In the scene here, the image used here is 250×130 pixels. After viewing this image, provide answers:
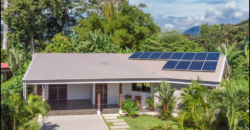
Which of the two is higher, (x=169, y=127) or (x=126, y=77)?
(x=126, y=77)

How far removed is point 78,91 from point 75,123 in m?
6.91

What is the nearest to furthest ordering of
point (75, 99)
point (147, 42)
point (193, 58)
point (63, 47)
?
point (193, 58)
point (75, 99)
point (63, 47)
point (147, 42)

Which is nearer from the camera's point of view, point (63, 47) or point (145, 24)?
point (63, 47)

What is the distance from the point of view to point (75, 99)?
64.6 feet

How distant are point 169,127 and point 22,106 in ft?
22.0

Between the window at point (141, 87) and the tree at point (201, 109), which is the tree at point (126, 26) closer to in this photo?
the window at point (141, 87)

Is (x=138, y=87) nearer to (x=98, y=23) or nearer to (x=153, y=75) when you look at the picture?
(x=153, y=75)

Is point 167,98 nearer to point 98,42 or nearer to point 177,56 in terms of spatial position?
point 177,56

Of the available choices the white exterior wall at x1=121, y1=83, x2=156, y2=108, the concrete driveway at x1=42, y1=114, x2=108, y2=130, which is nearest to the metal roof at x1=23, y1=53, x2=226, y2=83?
the white exterior wall at x1=121, y1=83, x2=156, y2=108

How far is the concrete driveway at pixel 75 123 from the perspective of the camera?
40.3ft

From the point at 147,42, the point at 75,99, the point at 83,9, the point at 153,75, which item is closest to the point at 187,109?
the point at 153,75

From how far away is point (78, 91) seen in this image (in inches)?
781

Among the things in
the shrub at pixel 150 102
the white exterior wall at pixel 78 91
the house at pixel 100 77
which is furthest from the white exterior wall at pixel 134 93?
the white exterior wall at pixel 78 91

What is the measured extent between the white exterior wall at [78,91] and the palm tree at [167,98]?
773 cm
